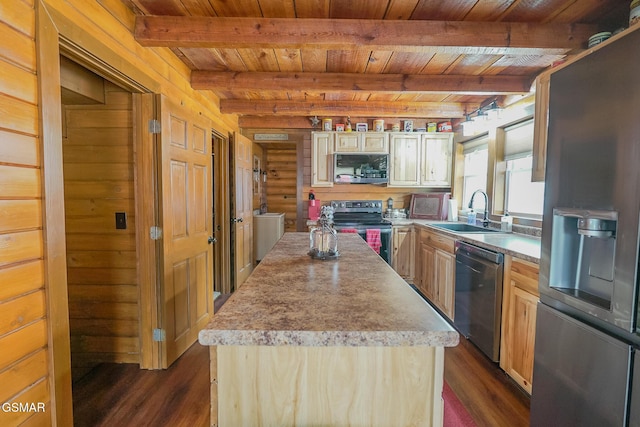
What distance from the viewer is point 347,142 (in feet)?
13.6

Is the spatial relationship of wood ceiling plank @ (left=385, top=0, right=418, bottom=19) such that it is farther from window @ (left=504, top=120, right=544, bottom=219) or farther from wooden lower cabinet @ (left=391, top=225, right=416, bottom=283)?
wooden lower cabinet @ (left=391, top=225, right=416, bottom=283)

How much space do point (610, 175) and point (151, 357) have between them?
281 cm

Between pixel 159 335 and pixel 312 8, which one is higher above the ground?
pixel 312 8

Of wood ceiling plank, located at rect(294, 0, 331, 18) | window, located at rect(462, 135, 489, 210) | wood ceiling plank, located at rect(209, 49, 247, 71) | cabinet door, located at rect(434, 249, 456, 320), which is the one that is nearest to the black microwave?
window, located at rect(462, 135, 489, 210)

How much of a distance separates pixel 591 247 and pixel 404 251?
2.73m

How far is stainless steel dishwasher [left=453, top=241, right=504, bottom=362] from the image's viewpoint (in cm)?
215

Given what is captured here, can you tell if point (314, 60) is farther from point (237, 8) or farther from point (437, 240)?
point (437, 240)

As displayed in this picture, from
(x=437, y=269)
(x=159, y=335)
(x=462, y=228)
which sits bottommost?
(x=159, y=335)

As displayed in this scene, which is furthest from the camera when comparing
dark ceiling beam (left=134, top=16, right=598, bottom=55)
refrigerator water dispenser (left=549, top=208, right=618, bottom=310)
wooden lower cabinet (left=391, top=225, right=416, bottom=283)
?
wooden lower cabinet (left=391, top=225, right=416, bottom=283)

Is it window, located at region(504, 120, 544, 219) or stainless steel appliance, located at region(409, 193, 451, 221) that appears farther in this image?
stainless steel appliance, located at region(409, 193, 451, 221)

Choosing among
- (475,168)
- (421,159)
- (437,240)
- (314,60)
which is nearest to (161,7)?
(314,60)

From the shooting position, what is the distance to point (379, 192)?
4.46 m

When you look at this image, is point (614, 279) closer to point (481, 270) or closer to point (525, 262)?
point (525, 262)

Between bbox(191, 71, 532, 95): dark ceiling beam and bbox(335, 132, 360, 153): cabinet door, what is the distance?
56.1 inches
